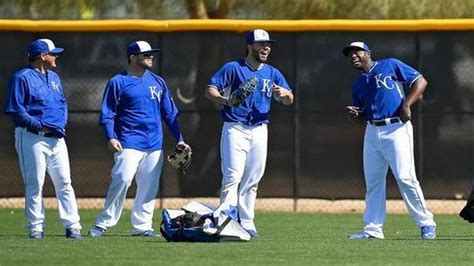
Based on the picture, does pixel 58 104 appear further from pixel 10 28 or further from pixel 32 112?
pixel 10 28

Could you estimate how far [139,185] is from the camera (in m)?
14.4

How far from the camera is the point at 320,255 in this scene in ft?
38.9

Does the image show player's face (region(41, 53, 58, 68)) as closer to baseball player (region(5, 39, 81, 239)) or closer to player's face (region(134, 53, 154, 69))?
baseball player (region(5, 39, 81, 239))

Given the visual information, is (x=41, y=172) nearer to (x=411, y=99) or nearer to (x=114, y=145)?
(x=114, y=145)

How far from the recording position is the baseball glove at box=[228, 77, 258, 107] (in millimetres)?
14086

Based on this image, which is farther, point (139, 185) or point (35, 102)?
point (139, 185)

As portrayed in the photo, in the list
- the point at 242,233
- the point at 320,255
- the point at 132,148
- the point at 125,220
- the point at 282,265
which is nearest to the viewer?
the point at 282,265

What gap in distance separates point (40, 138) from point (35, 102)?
35 cm

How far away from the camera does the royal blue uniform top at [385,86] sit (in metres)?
13.9

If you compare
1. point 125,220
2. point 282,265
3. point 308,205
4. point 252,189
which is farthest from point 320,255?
point 308,205

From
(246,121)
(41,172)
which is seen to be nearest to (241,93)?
(246,121)

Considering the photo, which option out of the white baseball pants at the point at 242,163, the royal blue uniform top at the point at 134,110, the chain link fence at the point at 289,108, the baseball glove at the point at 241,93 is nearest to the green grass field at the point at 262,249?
the white baseball pants at the point at 242,163

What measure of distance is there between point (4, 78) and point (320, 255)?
29.0ft

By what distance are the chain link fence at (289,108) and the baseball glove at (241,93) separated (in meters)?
5.37
